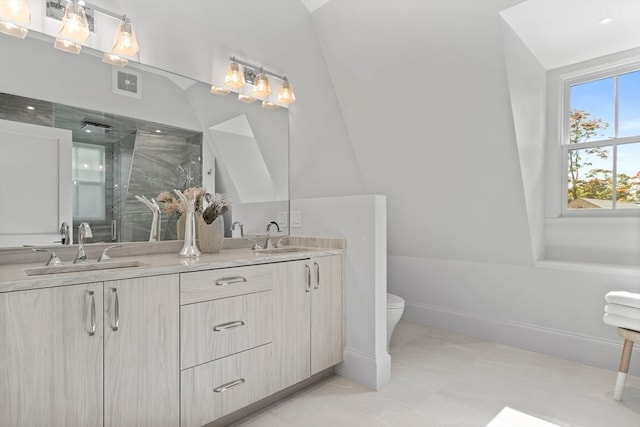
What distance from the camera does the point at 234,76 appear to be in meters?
2.33

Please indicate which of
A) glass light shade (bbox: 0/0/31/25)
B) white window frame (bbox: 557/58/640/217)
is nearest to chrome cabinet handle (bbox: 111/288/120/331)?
glass light shade (bbox: 0/0/31/25)

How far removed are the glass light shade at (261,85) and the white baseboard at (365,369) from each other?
6.26ft

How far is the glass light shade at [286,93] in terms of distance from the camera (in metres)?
2.64

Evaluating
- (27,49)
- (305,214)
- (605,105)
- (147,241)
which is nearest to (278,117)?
(305,214)

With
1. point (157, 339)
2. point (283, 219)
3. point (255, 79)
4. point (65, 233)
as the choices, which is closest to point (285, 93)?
point (255, 79)

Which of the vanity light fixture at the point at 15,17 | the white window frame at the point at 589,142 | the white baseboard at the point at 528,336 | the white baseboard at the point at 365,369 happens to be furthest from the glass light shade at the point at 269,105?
the white baseboard at the point at 528,336

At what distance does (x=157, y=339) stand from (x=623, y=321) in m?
2.46

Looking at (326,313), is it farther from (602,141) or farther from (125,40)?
(602,141)

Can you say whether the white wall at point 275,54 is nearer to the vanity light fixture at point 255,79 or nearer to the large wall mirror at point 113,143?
the vanity light fixture at point 255,79

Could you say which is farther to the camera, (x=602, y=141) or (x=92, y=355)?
(x=602, y=141)

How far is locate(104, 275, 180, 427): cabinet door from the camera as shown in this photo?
1299mm

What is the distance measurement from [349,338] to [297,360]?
0.45 m

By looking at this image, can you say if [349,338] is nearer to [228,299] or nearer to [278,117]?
[228,299]

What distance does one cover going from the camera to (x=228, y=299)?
1674 millimetres
